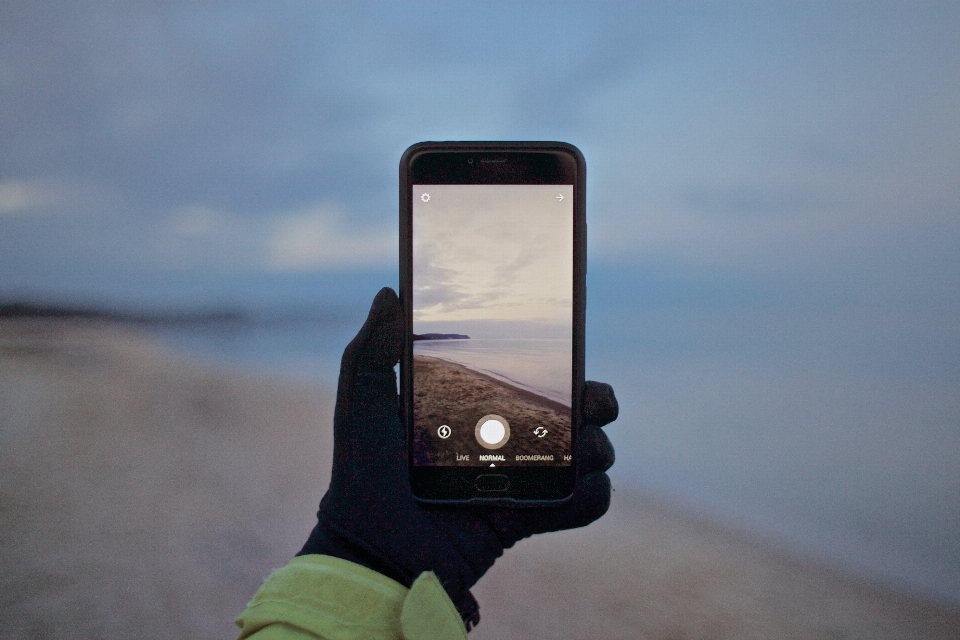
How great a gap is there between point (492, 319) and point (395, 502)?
339 millimetres

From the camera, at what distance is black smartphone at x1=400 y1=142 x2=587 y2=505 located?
3.30 ft

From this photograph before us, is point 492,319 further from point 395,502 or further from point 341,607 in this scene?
point 341,607

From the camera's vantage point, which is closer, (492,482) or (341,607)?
(341,607)

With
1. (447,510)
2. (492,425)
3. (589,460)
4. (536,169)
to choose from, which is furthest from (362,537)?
(536,169)

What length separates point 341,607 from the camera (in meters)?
0.71

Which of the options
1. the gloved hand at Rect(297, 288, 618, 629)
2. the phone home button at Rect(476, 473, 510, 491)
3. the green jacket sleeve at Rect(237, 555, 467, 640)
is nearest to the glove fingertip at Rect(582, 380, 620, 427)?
the gloved hand at Rect(297, 288, 618, 629)

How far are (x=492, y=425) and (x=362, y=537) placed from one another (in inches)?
10.9

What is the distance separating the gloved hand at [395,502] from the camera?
0.92 metres

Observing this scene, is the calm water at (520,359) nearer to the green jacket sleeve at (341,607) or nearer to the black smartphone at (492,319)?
the black smartphone at (492,319)

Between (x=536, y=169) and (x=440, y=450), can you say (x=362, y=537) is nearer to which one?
(x=440, y=450)

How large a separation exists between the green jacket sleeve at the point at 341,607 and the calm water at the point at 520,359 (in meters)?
0.36

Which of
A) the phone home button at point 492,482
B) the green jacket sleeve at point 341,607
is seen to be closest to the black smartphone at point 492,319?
the phone home button at point 492,482

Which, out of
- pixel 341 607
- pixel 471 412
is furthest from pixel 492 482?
pixel 341 607

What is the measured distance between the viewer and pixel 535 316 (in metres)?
1.01
